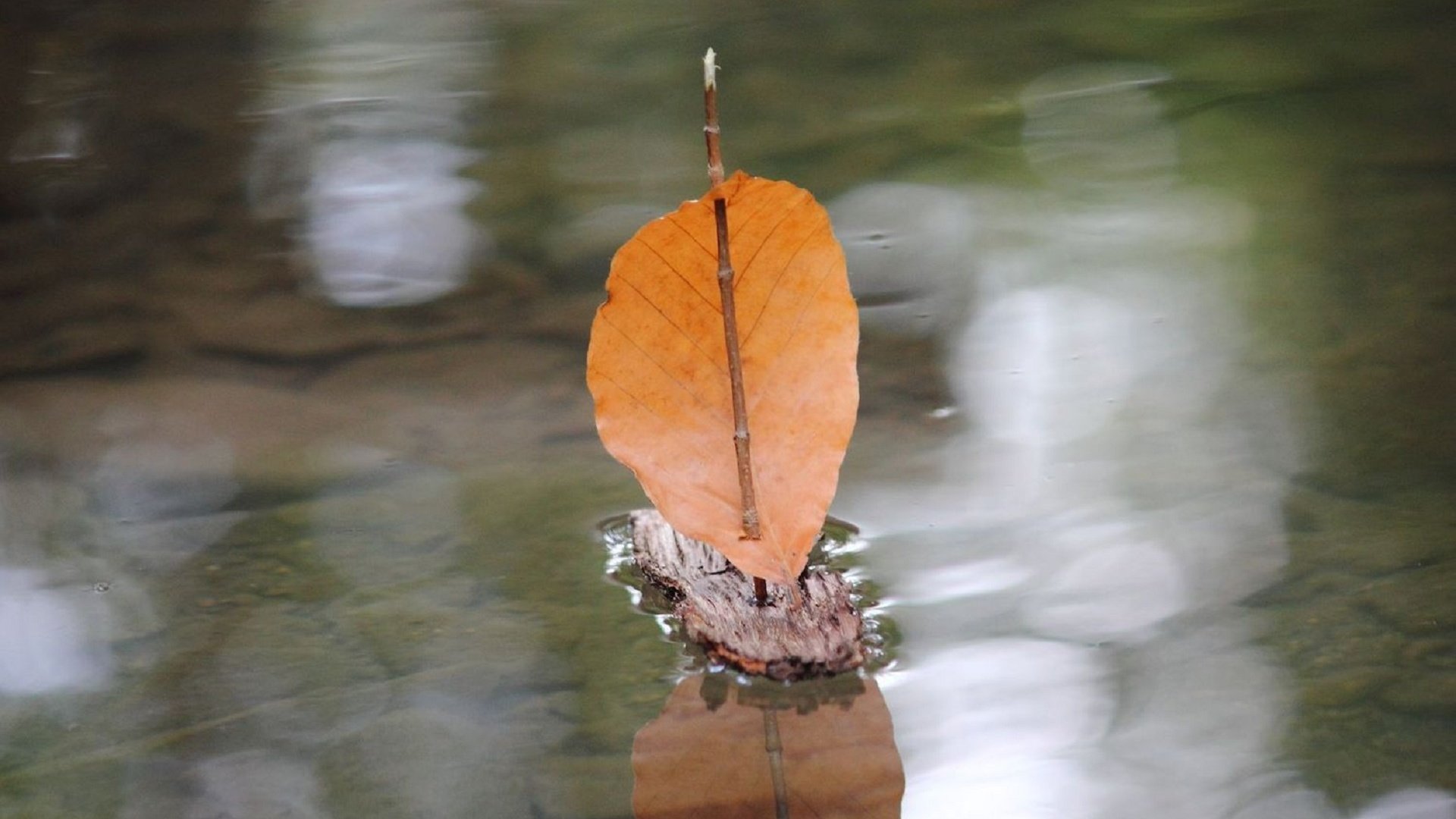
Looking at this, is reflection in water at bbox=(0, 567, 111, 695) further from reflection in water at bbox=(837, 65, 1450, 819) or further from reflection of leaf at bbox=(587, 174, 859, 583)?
reflection in water at bbox=(837, 65, 1450, 819)

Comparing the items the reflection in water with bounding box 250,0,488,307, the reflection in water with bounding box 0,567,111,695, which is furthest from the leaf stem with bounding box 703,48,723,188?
the reflection in water with bounding box 250,0,488,307

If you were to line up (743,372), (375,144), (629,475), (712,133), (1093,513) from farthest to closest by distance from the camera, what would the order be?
(375,144), (629,475), (1093,513), (743,372), (712,133)

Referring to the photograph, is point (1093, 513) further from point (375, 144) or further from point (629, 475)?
point (375, 144)

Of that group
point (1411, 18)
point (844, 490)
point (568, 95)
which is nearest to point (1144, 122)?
point (1411, 18)

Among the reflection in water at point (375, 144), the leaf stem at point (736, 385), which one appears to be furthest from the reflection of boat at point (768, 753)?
the reflection in water at point (375, 144)

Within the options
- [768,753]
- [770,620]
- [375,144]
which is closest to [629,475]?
[770,620]
